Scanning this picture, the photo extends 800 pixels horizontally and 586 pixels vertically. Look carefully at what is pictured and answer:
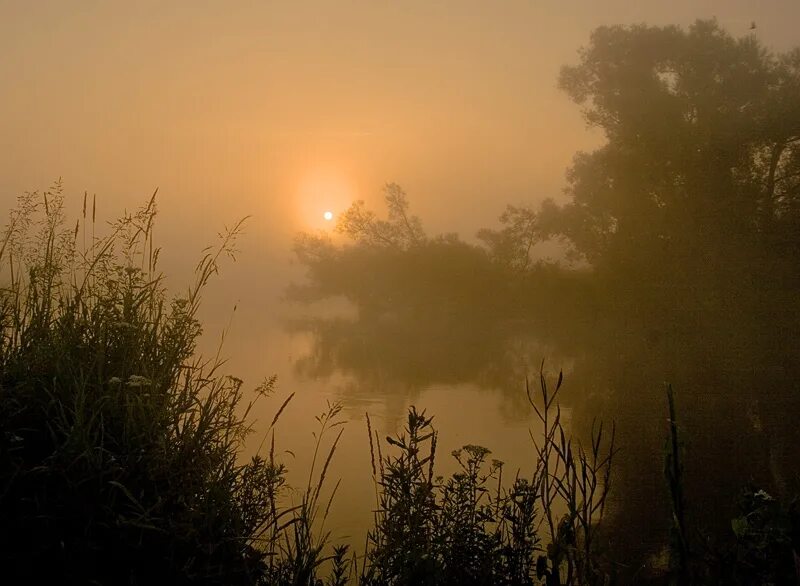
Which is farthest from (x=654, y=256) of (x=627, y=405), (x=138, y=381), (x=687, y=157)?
(x=138, y=381)

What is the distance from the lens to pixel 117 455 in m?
2.45

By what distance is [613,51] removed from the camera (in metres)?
17.5

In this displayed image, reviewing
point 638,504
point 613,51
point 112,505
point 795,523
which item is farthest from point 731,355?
point 112,505

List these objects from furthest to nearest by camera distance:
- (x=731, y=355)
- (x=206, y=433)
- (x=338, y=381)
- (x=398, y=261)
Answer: (x=398, y=261) < (x=731, y=355) < (x=338, y=381) < (x=206, y=433)

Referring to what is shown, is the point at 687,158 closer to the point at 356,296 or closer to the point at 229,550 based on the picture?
the point at 356,296

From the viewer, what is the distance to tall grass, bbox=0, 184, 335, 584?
212cm

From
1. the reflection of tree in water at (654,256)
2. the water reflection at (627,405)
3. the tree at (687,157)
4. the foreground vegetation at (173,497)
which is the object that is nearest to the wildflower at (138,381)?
the foreground vegetation at (173,497)

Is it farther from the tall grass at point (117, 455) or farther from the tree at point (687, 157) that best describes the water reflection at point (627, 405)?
the tree at point (687, 157)

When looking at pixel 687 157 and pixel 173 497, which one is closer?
pixel 173 497

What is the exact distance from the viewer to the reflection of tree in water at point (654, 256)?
37.9 feet

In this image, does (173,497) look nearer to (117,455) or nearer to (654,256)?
(117,455)

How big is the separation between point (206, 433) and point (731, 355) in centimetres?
1148

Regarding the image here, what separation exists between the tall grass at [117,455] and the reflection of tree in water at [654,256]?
259 inches

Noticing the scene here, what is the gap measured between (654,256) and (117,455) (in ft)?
49.6
